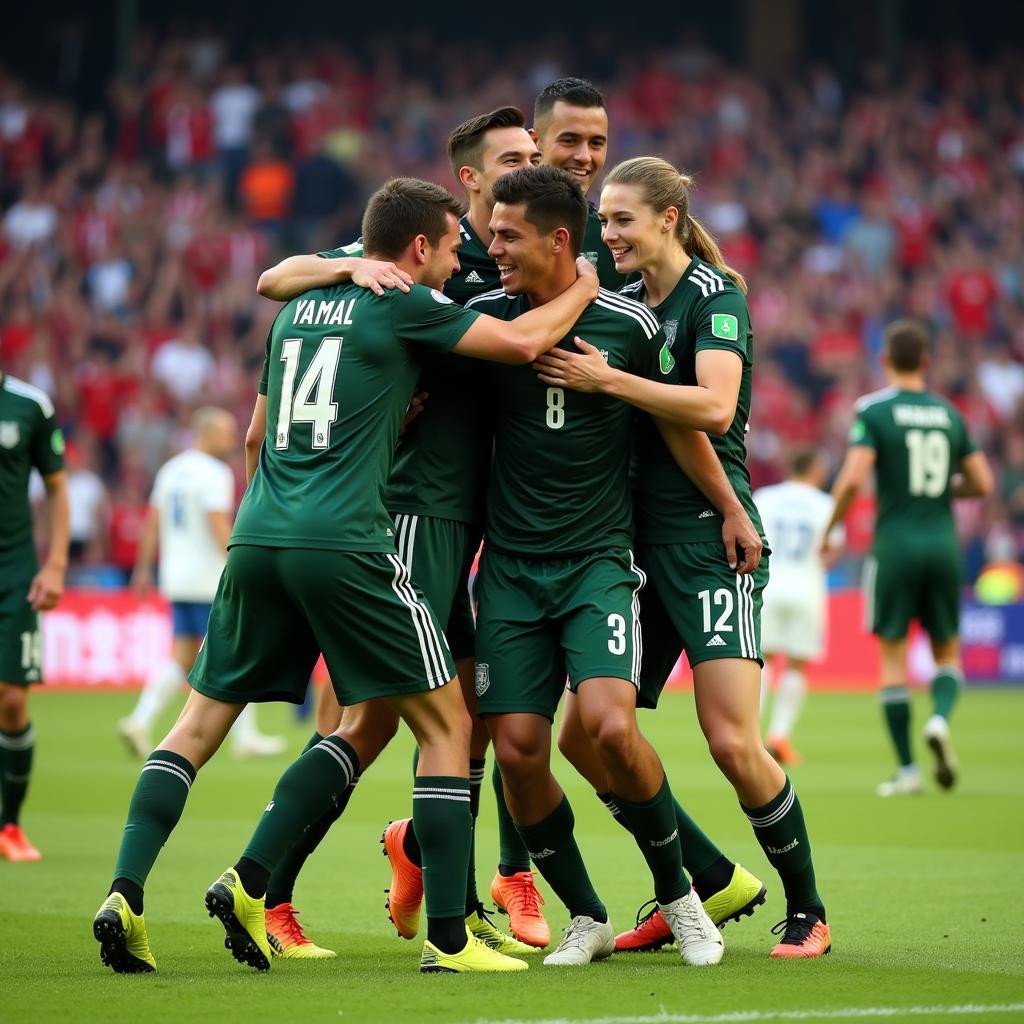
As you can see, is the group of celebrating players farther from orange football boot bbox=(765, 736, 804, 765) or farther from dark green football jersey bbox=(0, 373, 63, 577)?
orange football boot bbox=(765, 736, 804, 765)

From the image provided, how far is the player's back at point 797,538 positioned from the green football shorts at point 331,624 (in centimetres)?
935

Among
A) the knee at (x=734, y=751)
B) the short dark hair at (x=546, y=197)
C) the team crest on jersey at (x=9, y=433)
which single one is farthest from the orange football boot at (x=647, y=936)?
the team crest on jersey at (x=9, y=433)

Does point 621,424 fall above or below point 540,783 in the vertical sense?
above

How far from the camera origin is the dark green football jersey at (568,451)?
6.15m

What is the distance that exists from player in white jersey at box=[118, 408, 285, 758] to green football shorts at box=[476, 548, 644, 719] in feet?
26.9

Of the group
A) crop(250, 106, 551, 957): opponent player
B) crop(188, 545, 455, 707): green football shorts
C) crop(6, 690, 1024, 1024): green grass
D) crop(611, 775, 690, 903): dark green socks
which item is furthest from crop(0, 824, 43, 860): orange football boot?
crop(611, 775, 690, 903): dark green socks

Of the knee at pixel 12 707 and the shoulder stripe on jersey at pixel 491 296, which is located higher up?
the shoulder stripe on jersey at pixel 491 296

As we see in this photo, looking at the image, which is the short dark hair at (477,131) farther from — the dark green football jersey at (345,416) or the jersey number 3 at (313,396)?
the jersey number 3 at (313,396)

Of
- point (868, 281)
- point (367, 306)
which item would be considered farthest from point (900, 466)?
point (868, 281)

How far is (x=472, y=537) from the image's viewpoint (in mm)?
6414

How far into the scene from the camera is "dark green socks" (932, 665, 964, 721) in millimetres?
11578

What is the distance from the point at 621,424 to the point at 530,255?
64 centimetres

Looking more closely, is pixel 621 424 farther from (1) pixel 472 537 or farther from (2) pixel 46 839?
(2) pixel 46 839

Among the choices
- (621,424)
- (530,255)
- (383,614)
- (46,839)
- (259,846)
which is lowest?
(46,839)
